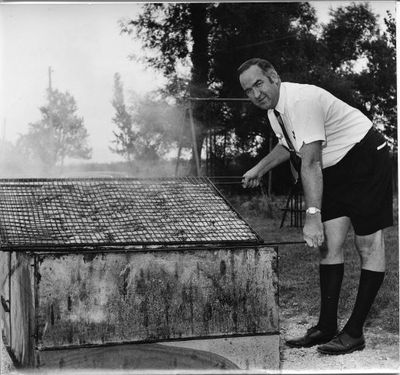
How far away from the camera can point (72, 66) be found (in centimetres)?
522

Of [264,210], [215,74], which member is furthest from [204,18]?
[264,210]

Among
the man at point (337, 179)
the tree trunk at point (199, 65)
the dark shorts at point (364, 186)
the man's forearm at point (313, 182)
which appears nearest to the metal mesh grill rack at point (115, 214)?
the man's forearm at point (313, 182)

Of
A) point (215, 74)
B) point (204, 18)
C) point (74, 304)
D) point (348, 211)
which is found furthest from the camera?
point (215, 74)

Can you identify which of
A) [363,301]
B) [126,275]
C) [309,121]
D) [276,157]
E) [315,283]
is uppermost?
[309,121]

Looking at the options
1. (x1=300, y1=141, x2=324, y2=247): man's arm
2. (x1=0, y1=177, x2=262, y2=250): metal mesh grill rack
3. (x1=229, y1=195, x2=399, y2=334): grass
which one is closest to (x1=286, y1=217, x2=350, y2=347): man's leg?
(x1=300, y1=141, x2=324, y2=247): man's arm

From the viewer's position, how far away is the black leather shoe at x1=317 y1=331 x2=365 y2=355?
2.84 meters

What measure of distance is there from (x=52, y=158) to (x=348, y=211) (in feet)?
11.3

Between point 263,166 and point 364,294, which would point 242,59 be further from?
point 364,294

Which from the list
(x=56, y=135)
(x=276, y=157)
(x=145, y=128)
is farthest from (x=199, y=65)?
(x=276, y=157)

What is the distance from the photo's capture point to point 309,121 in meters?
2.66

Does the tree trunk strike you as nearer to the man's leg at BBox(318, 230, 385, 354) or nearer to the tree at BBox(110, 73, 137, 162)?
the tree at BBox(110, 73, 137, 162)

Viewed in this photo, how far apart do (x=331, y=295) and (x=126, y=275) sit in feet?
3.77

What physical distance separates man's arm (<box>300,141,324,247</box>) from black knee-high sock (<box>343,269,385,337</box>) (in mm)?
428

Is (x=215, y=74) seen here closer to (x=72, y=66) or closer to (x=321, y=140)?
(x=72, y=66)
